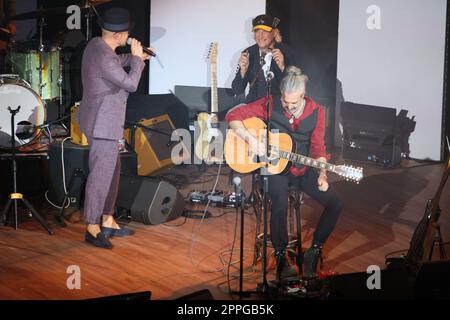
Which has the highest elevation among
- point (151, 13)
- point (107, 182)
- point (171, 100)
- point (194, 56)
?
point (151, 13)

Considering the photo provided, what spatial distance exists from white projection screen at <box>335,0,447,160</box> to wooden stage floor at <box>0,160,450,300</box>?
2237mm

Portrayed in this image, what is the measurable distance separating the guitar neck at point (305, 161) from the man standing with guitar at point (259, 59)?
5.11 feet

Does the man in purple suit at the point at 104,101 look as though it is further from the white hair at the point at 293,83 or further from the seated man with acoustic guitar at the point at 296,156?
the white hair at the point at 293,83

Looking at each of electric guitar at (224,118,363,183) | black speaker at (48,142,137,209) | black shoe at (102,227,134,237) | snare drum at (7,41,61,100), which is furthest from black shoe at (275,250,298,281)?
snare drum at (7,41,61,100)

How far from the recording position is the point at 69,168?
6.14 metres

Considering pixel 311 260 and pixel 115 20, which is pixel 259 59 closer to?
pixel 115 20

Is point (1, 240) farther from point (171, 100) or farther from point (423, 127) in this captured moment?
point (423, 127)

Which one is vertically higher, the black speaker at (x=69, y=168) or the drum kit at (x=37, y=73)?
the drum kit at (x=37, y=73)

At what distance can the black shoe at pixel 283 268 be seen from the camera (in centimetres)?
442

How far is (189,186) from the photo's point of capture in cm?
750

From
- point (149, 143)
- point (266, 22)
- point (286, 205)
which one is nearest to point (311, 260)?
point (286, 205)

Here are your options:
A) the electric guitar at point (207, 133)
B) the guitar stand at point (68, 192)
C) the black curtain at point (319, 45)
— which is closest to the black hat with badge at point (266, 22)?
the electric guitar at point (207, 133)

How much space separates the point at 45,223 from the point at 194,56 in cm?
409
